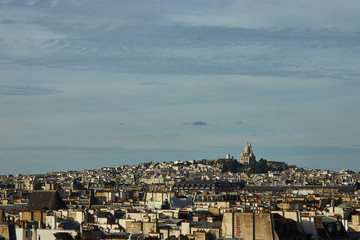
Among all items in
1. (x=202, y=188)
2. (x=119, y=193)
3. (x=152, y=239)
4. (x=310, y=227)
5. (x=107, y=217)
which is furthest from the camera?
(x=202, y=188)

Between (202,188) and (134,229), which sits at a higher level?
(202,188)

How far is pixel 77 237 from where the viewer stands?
47.6 metres

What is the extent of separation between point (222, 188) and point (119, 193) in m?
63.8

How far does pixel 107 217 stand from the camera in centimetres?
7212

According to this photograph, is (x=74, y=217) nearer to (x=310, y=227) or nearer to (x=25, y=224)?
(x=25, y=224)

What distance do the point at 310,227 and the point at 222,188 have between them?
5821 inches

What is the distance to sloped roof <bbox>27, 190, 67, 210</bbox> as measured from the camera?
91.1 metres

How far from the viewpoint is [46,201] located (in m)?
92.6

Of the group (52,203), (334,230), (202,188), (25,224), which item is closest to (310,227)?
(334,230)

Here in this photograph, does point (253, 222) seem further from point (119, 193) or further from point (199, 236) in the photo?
point (119, 193)

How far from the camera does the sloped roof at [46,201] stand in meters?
91.1

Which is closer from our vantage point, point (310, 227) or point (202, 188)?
point (310, 227)

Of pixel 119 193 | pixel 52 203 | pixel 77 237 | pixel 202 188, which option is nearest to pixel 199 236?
pixel 77 237

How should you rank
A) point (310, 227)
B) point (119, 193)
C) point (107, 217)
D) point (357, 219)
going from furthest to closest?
point (119, 193), point (107, 217), point (357, 219), point (310, 227)
